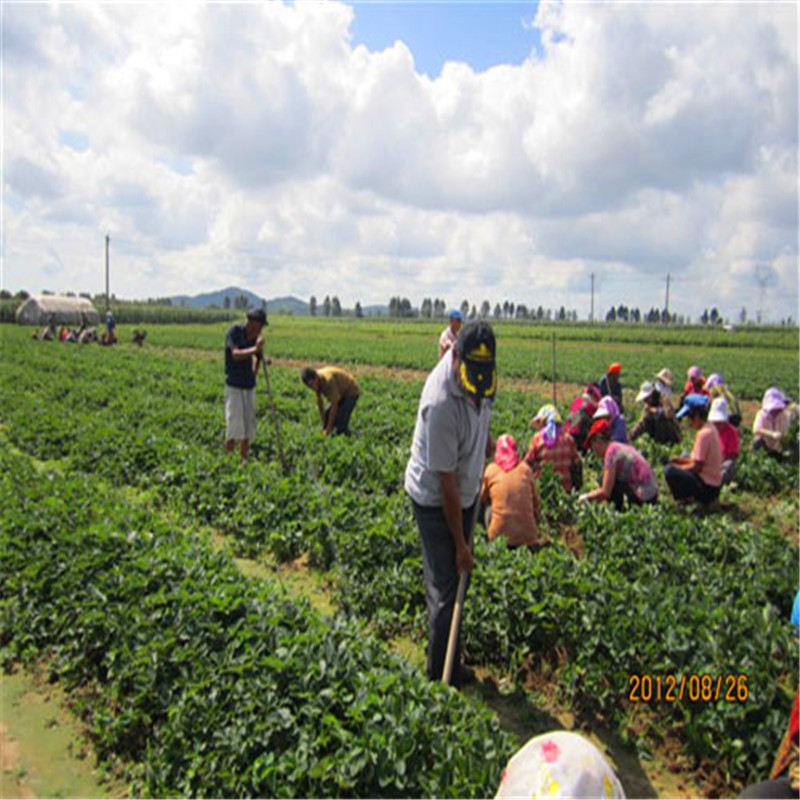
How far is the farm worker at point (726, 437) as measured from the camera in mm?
8719

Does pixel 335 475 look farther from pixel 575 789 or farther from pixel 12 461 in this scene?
pixel 575 789

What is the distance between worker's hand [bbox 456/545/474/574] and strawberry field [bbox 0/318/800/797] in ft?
2.51

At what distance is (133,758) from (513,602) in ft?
9.22

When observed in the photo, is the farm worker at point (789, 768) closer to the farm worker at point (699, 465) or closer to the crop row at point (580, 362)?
the farm worker at point (699, 465)

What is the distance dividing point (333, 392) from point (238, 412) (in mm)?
1691

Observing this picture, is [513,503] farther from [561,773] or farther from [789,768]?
[561,773]

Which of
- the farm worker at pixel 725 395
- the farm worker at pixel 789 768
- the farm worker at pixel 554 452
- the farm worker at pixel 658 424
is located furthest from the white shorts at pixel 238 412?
the farm worker at pixel 789 768

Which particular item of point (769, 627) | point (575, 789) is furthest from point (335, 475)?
point (575, 789)

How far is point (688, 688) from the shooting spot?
3.92 meters

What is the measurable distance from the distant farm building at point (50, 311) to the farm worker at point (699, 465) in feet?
188

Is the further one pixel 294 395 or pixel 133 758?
pixel 294 395

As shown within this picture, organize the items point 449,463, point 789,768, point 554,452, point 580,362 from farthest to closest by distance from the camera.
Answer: point 580,362, point 554,452, point 449,463, point 789,768

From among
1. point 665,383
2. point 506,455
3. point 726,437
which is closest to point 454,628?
point 506,455

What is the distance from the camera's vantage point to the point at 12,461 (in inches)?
333
